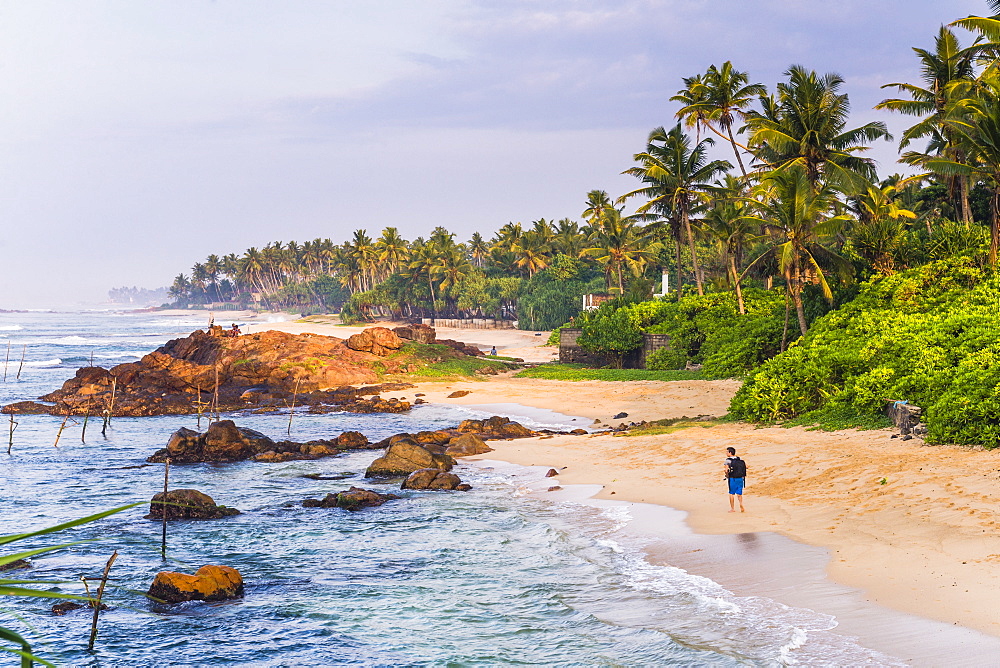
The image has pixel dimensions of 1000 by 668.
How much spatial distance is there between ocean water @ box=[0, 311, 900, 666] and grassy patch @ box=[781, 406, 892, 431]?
8503 millimetres

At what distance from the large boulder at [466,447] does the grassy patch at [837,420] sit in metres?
11.2

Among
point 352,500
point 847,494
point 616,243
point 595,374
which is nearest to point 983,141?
point 847,494

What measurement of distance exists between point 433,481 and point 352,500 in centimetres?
297

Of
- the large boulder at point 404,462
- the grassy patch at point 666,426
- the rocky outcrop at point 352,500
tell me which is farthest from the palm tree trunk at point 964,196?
the rocky outcrop at point 352,500

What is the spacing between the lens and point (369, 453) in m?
32.9

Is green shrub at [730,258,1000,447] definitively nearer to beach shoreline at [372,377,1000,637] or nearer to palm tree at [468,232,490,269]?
beach shoreline at [372,377,1000,637]

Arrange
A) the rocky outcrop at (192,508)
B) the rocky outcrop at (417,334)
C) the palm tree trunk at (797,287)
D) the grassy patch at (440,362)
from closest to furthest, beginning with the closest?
the rocky outcrop at (192,508)
the palm tree trunk at (797,287)
the grassy patch at (440,362)
the rocky outcrop at (417,334)

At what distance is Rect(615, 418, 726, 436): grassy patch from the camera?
2983cm

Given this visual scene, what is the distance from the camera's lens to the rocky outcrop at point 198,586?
1566cm

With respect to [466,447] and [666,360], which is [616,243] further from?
[466,447]

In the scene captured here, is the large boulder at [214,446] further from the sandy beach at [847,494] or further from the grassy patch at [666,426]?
the grassy patch at [666,426]

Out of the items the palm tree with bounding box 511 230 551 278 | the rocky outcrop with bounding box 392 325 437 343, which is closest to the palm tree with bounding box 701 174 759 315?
the rocky outcrop with bounding box 392 325 437 343

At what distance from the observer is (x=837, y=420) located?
25.0 metres

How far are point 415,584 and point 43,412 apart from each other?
4110 cm
